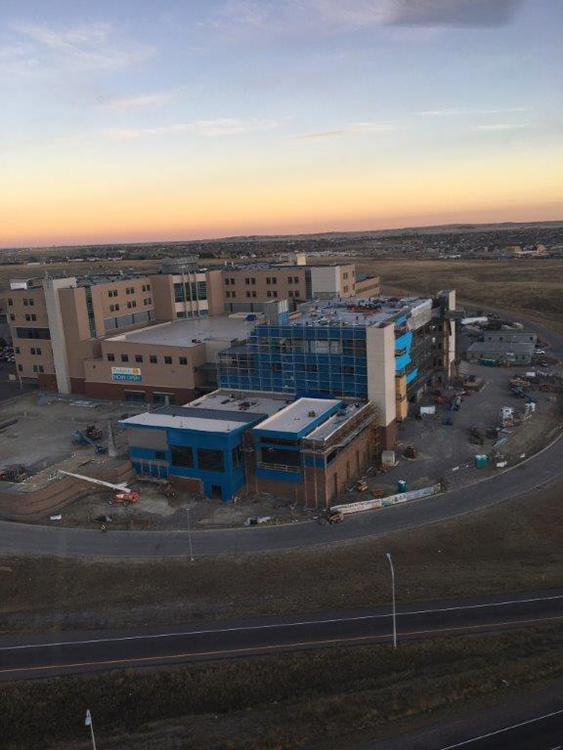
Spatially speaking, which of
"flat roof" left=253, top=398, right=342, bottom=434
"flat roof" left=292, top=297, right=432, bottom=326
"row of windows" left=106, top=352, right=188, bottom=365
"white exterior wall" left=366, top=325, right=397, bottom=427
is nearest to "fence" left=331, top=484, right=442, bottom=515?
"flat roof" left=253, top=398, right=342, bottom=434

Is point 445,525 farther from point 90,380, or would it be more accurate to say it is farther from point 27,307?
point 27,307

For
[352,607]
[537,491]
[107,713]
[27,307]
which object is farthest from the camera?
[27,307]

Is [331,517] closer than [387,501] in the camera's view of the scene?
Yes

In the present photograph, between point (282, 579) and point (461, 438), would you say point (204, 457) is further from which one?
point (461, 438)

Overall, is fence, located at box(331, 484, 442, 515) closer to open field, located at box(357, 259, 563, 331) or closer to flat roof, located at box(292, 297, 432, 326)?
flat roof, located at box(292, 297, 432, 326)

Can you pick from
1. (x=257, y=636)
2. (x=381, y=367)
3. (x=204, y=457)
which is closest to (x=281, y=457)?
(x=204, y=457)

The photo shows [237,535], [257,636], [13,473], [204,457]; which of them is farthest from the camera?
[13,473]

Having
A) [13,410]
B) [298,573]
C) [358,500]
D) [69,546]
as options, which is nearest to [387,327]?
[358,500]
